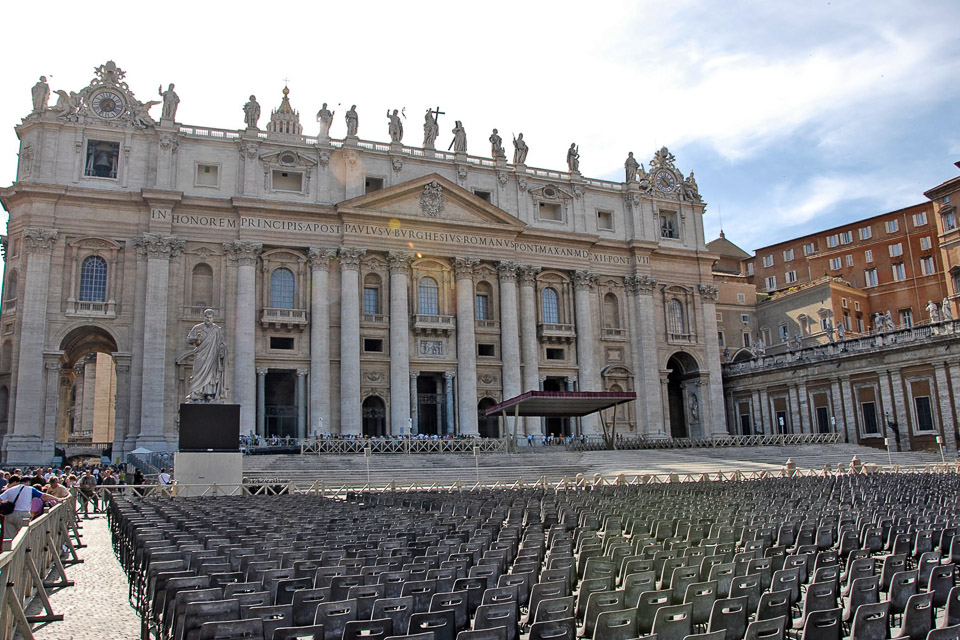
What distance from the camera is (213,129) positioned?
51.2 meters

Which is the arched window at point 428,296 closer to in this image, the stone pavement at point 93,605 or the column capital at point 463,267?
the column capital at point 463,267

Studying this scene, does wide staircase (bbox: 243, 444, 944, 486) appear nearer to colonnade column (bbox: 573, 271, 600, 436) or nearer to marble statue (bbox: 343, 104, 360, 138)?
colonnade column (bbox: 573, 271, 600, 436)

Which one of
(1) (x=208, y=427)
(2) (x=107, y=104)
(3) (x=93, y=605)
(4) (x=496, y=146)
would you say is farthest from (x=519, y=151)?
(3) (x=93, y=605)

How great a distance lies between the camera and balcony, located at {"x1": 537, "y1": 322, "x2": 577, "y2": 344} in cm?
5566

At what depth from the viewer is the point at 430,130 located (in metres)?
56.5

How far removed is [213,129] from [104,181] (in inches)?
297

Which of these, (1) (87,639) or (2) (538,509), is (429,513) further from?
(1) (87,639)

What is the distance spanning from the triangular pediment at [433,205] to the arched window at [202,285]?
9.12m

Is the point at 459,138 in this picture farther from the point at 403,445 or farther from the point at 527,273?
the point at 403,445

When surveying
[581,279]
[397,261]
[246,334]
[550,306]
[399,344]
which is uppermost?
[397,261]

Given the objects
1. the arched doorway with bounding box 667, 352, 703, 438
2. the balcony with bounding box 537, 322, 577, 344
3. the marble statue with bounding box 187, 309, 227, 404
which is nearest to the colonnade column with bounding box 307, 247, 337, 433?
the balcony with bounding box 537, 322, 577, 344

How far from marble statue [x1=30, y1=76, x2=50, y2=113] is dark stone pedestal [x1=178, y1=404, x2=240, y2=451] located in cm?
2994

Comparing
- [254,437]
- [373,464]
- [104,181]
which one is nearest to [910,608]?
[373,464]

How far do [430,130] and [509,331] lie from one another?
51.3 ft
